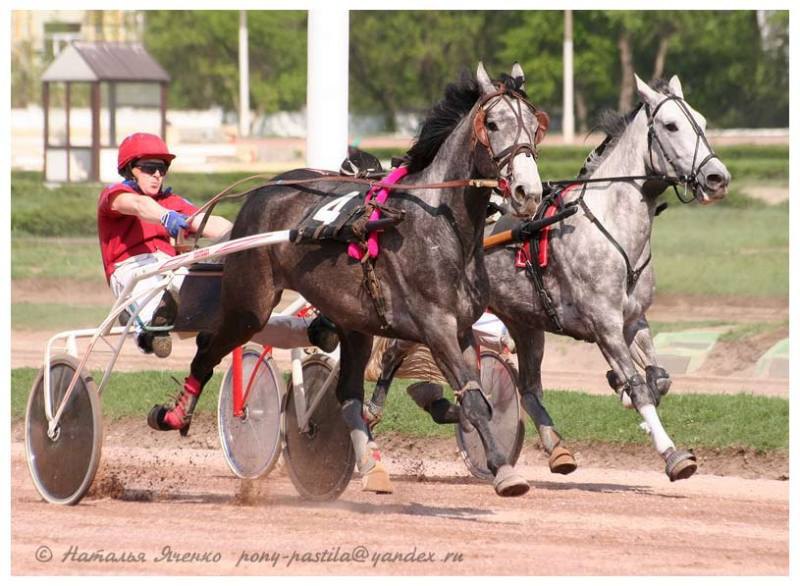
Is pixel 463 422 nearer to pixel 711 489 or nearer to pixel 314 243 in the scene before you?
pixel 314 243

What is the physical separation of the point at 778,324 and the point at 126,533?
984 centimetres

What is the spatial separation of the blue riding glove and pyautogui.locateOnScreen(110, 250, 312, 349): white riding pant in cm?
28

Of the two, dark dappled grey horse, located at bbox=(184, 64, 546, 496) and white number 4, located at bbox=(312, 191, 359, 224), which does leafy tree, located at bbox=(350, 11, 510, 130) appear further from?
dark dappled grey horse, located at bbox=(184, 64, 546, 496)

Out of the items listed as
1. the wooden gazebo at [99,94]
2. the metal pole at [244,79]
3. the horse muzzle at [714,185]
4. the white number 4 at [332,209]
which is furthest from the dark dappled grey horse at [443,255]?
the metal pole at [244,79]

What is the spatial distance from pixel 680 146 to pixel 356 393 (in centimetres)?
222

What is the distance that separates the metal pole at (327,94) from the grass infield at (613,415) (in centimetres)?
193

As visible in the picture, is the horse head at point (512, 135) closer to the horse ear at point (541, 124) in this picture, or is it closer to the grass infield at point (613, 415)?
the horse ear at point (541, 124)

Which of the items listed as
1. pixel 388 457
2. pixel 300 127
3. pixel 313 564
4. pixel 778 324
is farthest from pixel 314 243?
pixel 300 127

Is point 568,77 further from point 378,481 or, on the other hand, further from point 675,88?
point 378,481

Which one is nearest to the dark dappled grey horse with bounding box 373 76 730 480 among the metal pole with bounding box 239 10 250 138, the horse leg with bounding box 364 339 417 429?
the horse leg with bounding box 364 339 417 429

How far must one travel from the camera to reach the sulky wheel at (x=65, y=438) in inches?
339

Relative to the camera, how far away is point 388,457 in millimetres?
10781

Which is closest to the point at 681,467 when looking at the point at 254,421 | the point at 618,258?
the point at 618,258

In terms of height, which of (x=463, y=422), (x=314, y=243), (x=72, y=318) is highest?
(x=314, y=243)
